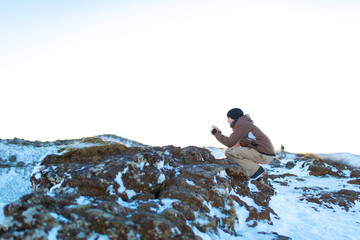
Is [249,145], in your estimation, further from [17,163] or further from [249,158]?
[17,163]

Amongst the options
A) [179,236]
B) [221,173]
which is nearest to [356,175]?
[221,173]

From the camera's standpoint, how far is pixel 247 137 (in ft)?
24.8

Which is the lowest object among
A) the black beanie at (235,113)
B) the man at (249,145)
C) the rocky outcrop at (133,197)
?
the rocky outcrop at (133,197)

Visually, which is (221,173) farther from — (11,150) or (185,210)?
(11,150)

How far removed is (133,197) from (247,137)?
387cm

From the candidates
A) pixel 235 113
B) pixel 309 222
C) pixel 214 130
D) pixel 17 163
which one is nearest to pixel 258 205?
pixel 309 222

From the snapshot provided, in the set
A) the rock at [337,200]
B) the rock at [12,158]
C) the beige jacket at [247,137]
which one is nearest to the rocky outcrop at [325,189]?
the rock at [337,200]

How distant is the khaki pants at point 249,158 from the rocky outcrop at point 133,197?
27cm

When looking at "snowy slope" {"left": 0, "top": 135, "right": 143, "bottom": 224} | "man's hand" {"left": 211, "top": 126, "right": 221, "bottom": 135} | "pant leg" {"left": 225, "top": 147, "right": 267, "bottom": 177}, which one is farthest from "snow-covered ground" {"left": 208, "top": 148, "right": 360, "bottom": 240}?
"snowy slope" {"left": 0, "top": 135, "right": 143, "bottom": 224}

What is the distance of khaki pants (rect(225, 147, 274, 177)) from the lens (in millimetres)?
7511

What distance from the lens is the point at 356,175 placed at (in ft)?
44.3

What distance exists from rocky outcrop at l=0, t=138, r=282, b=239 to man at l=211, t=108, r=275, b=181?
0.35 m

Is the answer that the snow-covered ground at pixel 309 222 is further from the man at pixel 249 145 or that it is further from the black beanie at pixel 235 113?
the black beanie at pixel 235 113

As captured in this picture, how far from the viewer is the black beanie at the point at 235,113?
7738 millimetres
